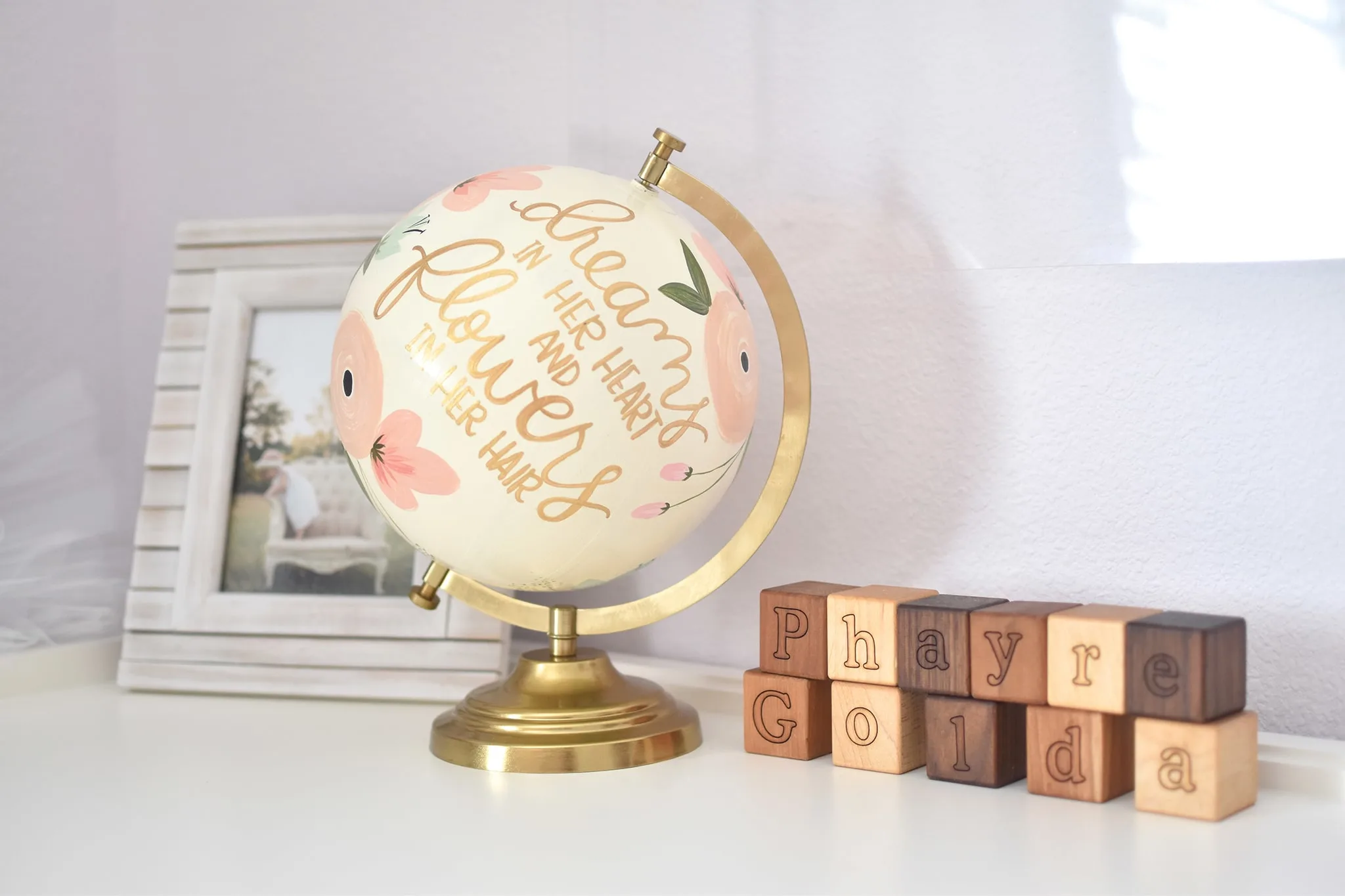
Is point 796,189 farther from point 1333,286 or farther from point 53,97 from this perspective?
point 53,97

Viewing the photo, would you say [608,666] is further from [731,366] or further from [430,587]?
[731,366]

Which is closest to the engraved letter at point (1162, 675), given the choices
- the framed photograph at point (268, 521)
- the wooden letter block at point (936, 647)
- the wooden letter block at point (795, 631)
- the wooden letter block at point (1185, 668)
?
the wooden letter block at point (1185, 668)

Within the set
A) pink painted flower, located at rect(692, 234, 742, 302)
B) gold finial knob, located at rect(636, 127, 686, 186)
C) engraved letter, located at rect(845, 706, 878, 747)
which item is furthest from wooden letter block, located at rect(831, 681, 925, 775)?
gold finial knob, located at rect(636, 127, 686, 186)

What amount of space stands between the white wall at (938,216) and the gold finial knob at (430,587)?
263 mm

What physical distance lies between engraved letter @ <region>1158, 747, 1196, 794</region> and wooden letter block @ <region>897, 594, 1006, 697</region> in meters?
0.13

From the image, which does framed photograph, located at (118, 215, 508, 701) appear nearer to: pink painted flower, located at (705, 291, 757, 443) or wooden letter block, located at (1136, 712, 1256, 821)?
pink painted flower, located at (705, 291, 757, 443)

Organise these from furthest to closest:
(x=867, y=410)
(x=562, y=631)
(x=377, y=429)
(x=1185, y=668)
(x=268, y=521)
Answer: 1. (x=268, y=521)
2. (x=867, y=410)
3. (x=562, y=631)
4. (x=377, y=429)
5. (x=1185, y=668)

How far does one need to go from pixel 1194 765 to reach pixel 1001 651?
0.13 m

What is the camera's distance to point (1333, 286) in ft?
2.75

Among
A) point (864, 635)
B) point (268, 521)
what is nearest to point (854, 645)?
point (864, 635)

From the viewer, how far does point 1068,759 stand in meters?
0.76

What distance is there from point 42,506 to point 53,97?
45 centimetres

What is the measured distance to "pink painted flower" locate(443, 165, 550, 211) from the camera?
83 centimetres

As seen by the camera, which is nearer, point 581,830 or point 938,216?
point 581,830
